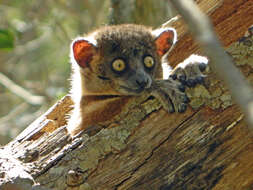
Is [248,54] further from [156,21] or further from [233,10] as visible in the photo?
[156,21]

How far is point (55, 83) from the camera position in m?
11.3

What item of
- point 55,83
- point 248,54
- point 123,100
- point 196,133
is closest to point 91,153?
point 196,133

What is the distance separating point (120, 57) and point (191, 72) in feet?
3.70

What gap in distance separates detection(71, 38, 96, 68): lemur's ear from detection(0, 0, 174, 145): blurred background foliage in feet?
4.66

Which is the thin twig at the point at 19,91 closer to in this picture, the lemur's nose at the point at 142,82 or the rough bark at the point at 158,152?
the lemur's nose at the point at 142,82

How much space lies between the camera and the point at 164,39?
523 cm

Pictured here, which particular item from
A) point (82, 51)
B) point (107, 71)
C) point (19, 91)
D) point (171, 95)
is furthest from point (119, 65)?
point (19, 91)

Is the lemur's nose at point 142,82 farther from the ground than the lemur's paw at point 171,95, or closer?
farther from the ground

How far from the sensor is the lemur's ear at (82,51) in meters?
4.98

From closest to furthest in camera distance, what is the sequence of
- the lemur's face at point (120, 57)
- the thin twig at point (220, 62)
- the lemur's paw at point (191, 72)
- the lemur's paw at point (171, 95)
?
the thin twig at point (220, 62) < the lemur's paw at point (171, 95) < the lemur's paw at point (191, 72) < the lemur's face at point (120, 57)

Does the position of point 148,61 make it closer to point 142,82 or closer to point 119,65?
point 119,65

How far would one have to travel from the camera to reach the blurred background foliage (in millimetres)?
7193

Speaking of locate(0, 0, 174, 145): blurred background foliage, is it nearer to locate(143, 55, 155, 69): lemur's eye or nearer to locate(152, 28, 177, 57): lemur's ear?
locate(152, 28, 177, 57): lemur's ear

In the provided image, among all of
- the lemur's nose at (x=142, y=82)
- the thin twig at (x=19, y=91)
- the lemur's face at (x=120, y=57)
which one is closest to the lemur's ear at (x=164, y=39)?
the lemur's face at (x=120, y=57)
